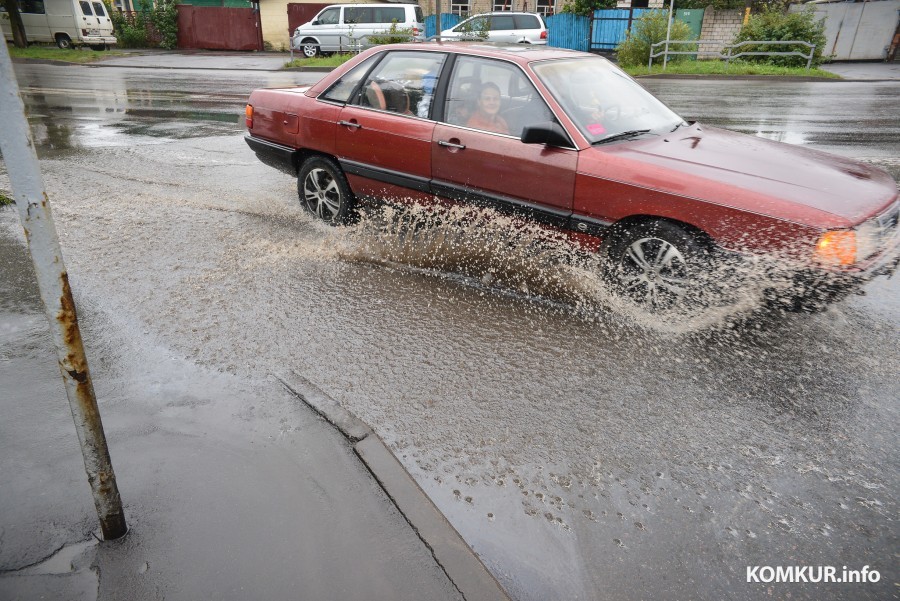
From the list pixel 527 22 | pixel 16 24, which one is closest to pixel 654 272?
pixel 527 22

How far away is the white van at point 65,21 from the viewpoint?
98.2 ft

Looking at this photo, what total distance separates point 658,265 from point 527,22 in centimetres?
2222

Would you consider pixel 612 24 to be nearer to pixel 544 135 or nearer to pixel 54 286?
pixel 544 135

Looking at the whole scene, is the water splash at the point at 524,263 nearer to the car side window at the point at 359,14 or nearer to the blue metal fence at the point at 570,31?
the car side window at the point at 359,14

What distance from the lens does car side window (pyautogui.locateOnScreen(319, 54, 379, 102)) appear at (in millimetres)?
5461

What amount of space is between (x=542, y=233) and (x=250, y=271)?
2343 millimetres

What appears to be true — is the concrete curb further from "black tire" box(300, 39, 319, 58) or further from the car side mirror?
"black tire" box(300, 39, 319, 58)

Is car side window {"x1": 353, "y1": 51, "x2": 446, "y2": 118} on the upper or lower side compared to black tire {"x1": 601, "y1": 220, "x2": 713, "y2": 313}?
upper

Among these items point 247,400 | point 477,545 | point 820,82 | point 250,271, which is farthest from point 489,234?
point 820,82

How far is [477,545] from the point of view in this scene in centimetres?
250

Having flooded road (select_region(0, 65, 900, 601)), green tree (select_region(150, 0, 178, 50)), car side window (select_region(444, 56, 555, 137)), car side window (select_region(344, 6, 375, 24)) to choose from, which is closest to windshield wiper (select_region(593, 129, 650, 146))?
car side window (select_region(444, 56, 555, 137))

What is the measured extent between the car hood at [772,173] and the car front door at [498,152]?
50 centimetres

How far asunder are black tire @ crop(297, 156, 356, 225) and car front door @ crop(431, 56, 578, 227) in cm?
108

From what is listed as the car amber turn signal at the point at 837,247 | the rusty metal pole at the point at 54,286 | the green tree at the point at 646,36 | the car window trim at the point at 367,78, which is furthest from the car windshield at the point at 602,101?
the green tree at the point at 646,36
